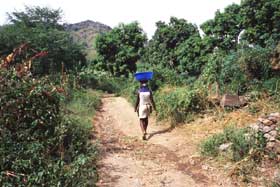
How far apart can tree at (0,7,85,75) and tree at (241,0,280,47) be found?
34.3ft

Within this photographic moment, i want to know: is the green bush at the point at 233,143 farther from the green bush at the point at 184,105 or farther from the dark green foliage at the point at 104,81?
the dark green foliage at the point at 104,81

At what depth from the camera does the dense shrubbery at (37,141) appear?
204 inches

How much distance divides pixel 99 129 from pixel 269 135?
479cm

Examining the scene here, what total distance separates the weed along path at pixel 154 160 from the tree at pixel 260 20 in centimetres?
1265

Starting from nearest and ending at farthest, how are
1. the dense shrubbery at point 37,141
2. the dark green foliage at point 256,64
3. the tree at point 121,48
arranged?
the dense shrubbery at point 37,141, the dark green foliage at point 256,64, the tree at point 121,48

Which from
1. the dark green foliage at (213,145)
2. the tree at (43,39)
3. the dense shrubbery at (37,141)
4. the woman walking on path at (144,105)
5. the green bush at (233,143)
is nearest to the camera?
the dense shrubbery at (37,141)

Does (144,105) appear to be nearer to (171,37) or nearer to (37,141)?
(37,141)

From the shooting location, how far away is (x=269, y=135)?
6543 millimetres

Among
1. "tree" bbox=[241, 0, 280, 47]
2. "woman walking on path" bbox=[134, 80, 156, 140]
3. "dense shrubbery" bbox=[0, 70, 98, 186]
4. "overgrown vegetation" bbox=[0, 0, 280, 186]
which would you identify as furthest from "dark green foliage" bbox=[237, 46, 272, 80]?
"tree" bbox=[241, 0, 280, 47]

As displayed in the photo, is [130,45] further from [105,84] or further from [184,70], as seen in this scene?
[184,70]

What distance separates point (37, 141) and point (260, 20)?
1760cm

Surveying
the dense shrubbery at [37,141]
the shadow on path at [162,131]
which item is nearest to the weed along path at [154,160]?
the shadow on path at [162,131]

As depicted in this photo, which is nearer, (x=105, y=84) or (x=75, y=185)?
(x=75, y=185)

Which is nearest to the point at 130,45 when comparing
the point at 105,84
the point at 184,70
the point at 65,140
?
the point at 105,84
